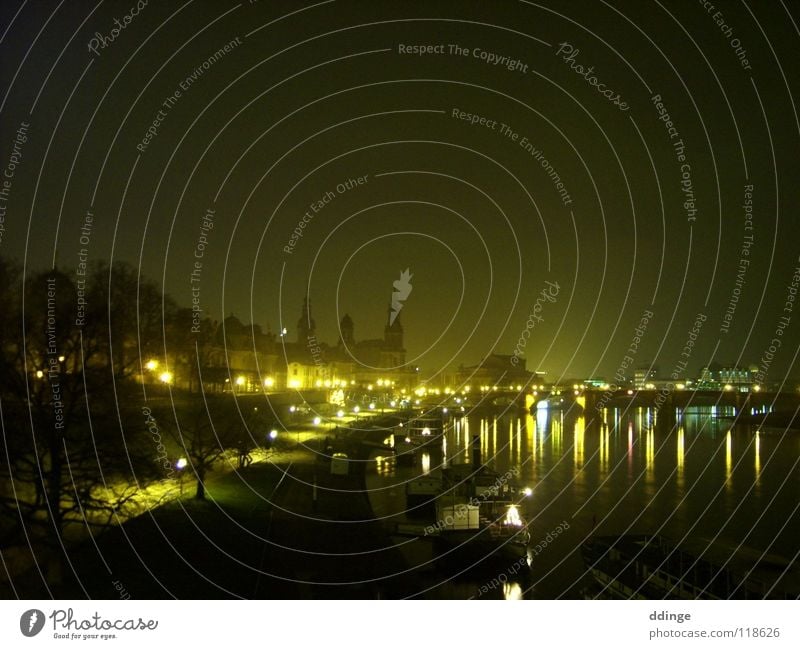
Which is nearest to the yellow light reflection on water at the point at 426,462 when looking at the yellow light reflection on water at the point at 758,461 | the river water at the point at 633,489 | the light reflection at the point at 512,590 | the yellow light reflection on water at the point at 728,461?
the river water at the point at 633,489

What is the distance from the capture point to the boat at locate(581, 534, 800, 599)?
7309 millimetres

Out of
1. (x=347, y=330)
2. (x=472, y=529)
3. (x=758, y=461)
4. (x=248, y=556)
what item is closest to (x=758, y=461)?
(x=758, y=461)

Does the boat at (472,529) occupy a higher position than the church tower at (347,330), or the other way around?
the church tower at (347,330)

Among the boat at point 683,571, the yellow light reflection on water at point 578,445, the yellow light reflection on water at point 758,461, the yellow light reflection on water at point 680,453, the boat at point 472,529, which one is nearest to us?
the boat at point 683,571

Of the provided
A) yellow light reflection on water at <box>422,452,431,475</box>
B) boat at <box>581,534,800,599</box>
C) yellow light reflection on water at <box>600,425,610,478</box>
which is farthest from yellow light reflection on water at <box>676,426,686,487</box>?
boat at <box>581,534,800,599</box>

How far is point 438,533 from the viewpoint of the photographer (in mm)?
9828

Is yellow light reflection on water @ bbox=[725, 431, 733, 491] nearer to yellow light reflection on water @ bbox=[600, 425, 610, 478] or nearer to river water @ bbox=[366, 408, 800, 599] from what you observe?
river water @ bbox=[366, 408, 800, 599]

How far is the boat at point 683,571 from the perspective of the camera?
7.31 meters

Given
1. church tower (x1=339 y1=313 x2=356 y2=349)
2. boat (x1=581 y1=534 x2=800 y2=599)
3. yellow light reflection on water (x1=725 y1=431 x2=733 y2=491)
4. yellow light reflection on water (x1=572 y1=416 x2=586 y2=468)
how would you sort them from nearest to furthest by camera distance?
boat (x1=581 y1=534 x2=800 y2=599) → yellow light reflection on water (x1=725 y1=431 x2=733 y2=491) → yellow light reflection on water (x1=572 y1=416 x2=586 y2=468) → church tower (x1=339 y1=313 x2=356 y2=349)

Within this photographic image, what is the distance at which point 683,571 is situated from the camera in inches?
301

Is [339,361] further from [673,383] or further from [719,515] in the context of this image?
[719,515]

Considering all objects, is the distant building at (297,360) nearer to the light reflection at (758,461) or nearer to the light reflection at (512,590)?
the light reflection at (512,590)

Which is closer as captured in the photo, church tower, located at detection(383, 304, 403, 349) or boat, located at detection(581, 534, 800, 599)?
boat, located at detection(581, 534, 800, 599)

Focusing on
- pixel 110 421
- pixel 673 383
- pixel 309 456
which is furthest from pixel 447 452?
pixel 673 383
